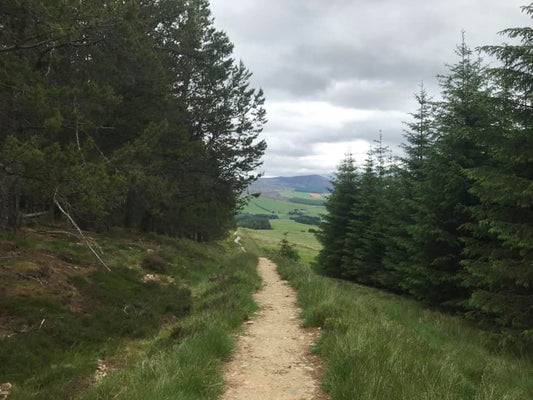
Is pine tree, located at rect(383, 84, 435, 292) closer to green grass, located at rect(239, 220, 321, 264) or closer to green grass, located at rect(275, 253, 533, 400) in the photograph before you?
green grass, located at rect(275, 253, 533, 400)

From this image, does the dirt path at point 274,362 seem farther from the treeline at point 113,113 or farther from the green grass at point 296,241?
the green grass at point 296,241

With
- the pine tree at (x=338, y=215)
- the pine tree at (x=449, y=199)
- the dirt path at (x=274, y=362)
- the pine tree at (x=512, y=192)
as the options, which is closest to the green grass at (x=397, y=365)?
the dirt path at (x=274, y=362)

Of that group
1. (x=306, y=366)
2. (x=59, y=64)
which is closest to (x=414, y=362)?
(x=306, y=366)

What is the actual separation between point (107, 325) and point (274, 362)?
4.84 meters

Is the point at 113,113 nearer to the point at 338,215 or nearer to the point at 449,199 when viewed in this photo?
the point at 449,199

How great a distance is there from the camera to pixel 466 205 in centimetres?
1477

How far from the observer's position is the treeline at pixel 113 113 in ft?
28.8

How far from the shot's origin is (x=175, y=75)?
21969mm

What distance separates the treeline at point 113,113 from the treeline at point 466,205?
9.36 meters

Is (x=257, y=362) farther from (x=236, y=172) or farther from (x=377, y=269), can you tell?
(x=236, y=172)

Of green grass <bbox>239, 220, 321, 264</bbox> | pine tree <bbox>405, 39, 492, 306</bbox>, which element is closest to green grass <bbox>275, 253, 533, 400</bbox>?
pine tree <bbox>405, 39, 492, 306</bbox>

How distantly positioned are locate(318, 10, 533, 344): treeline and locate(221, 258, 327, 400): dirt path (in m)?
5.15

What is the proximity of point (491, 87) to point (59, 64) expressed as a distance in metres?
14.5

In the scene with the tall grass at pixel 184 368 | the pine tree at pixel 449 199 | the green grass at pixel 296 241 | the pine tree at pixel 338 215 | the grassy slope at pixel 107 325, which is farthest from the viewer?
the green grass at pixel 296 241
